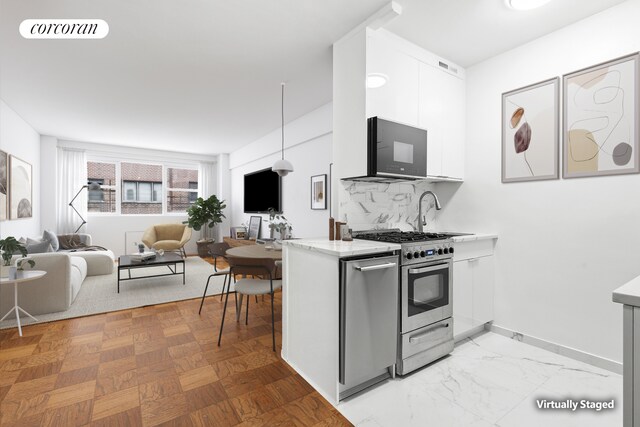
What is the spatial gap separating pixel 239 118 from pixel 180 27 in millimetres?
2459

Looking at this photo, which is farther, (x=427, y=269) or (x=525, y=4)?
(x=427, y=269)

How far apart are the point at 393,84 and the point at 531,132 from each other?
1265 mm

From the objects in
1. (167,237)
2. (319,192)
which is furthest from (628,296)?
(167,237)

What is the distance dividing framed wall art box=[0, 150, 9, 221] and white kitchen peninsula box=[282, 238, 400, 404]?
14.9 feet

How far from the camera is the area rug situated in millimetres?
3291

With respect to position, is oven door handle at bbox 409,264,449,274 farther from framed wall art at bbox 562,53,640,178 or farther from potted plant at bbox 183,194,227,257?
potted plant at bbox 183,194,227,257

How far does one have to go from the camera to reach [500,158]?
2.76 m

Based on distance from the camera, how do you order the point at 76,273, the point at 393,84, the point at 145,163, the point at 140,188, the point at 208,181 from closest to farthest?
1. the point at 393,84
2. the point at 76,273
3. the point at 145,163
4. the point at 140,188
5. the point at 208,181

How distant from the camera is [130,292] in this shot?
4.06m

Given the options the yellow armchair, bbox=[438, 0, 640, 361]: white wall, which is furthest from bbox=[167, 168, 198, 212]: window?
bbox=[438, 0, 640, 361]: white wall

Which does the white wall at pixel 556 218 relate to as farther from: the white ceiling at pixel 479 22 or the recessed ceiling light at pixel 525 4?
the recessed ceiling light at pixel 525 4

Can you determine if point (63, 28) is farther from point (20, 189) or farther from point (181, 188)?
point (181, 188)

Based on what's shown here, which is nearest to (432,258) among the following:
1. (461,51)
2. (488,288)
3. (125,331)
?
(488,288)

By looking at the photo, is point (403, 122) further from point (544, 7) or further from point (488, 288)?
point (488, 288)
